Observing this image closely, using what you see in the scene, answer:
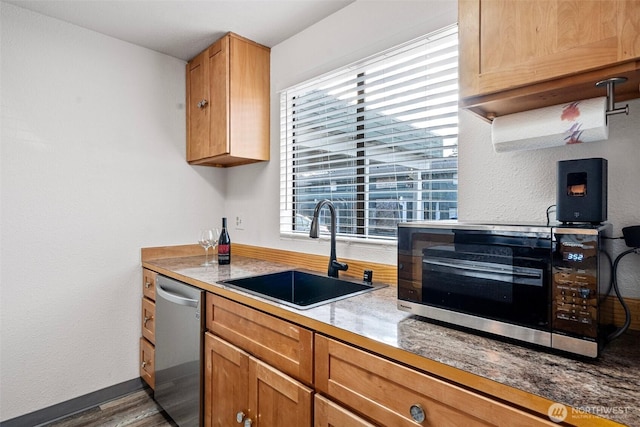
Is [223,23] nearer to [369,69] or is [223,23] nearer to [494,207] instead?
[369,69]

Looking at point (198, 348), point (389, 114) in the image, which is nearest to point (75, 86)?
point (198, 348)

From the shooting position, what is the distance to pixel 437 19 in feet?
4.88

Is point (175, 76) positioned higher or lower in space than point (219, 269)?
higher

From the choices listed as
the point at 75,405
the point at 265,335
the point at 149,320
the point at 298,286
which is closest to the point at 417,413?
the point at 265,335

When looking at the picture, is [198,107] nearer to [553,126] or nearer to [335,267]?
[335,267]

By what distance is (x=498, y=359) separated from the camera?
2.63 feet

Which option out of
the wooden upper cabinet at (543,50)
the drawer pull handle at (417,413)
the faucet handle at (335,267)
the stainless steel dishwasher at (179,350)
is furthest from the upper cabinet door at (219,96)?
the drawer pull handle at (417,413)

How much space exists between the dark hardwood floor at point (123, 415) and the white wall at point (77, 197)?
5.0 inches

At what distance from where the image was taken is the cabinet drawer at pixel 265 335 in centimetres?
115

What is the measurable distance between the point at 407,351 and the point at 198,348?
1.20 metres

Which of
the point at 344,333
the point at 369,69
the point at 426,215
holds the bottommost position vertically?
the point at 344,333

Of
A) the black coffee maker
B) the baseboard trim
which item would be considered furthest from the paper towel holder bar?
the baseboard trim

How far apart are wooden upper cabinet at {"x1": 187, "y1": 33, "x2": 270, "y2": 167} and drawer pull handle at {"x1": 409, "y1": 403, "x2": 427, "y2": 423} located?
1.79m

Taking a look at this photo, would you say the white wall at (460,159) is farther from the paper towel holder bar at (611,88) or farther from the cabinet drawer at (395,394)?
the cabinet drawer at (395,394)
